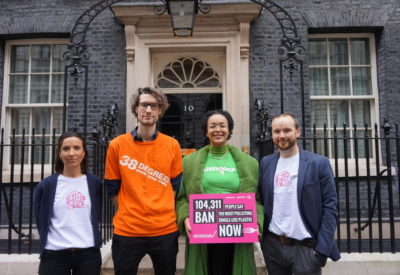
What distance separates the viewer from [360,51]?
716 centimetres

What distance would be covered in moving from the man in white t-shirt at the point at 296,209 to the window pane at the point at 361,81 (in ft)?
16.3

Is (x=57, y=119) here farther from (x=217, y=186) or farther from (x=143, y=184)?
(x=217, y=186)

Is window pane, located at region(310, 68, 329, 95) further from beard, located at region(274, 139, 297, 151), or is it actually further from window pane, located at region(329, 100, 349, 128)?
beard, located at region(274, 139, 297, 151)

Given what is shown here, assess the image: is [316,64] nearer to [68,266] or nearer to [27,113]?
[27,113]

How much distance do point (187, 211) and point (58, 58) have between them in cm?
562

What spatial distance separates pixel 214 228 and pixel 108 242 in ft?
9.12

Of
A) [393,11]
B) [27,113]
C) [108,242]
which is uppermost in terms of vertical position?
[393,11]

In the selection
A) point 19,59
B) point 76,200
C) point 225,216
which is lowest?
point 225,216

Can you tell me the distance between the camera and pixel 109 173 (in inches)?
106

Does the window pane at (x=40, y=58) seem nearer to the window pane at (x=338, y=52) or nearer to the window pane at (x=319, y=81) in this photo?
the window pane at (x=319, y=81)

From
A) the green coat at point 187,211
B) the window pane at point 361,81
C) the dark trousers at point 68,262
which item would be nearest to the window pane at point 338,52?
the window pane at point 361,81

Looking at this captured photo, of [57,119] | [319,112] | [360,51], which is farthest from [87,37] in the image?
[360,51]

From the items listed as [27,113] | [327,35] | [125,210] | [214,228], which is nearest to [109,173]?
[125,210]

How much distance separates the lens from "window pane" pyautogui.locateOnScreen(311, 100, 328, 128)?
7020 mm
